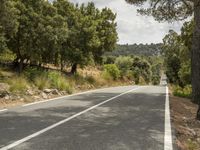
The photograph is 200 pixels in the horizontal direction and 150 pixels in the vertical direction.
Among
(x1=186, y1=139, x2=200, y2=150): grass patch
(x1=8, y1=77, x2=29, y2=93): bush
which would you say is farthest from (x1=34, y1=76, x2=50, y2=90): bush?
(x1=186, y1=139, x2=200, y2=150): grass patch

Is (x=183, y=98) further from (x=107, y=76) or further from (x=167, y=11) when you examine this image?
(x=107, y=76)

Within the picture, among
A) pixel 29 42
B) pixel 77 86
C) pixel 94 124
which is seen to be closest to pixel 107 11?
pixel 77 86

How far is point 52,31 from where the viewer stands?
26.8 metres

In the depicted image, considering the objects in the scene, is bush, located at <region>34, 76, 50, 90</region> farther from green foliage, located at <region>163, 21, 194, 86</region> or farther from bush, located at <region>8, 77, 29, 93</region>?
green foliage, located at <region>163, 21, 194, 86</region>

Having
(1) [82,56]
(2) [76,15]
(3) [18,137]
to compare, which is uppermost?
(2) [76,15]

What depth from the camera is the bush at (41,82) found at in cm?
2086

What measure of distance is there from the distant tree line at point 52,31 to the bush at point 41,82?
3.49 metres

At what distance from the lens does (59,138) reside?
8.14 metres

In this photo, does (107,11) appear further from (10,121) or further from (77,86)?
(10,121)

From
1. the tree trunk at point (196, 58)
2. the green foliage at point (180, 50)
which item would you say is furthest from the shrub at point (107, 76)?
the tree trunk at point (196, 58)

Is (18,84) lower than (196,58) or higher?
lower

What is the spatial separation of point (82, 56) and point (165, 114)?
22.9 meters

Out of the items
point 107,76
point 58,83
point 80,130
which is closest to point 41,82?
point 58,83

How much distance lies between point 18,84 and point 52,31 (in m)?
9.07
